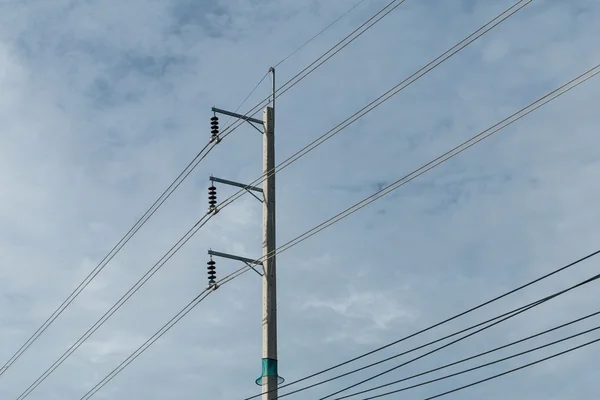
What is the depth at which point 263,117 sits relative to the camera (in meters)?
27.8

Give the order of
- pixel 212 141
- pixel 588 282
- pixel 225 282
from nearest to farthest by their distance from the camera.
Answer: pixel 588 282
pixel 225 282
pixel 212 141

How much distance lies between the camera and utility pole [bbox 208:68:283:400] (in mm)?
24094

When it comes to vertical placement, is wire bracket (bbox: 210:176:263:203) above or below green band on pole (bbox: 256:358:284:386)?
above

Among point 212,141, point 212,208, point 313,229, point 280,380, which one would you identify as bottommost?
point 280,380

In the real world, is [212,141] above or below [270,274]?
above

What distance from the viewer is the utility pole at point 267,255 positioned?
79.0 ft

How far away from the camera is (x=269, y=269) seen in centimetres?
2530

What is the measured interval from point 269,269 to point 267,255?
34cm

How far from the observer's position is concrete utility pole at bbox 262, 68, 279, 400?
24.0 meters

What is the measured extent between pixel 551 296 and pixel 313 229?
628 cm

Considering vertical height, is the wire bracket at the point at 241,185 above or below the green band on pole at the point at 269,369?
above

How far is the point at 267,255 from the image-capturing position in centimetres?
2539

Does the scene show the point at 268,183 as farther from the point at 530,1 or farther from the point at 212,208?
the point at 530,1

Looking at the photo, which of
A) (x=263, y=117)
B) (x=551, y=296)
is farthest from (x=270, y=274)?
(x=551, y=296)
